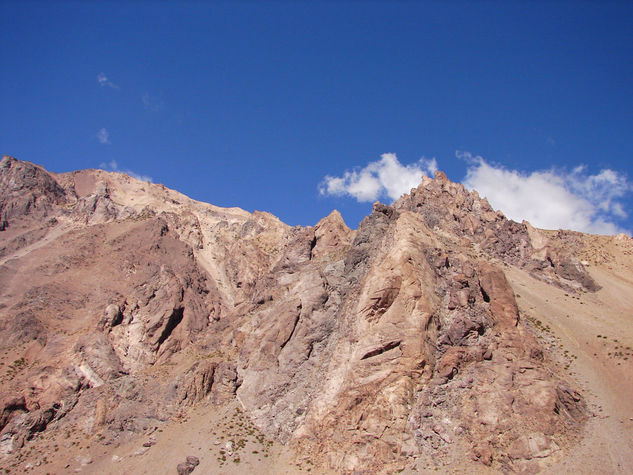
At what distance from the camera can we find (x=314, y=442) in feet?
141

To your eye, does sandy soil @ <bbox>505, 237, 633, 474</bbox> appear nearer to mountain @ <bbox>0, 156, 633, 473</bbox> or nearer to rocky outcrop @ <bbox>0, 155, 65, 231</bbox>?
mountain @ <bbox>0, 156, 633, 473</bbox>

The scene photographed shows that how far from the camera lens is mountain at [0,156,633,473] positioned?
3859 centimetres

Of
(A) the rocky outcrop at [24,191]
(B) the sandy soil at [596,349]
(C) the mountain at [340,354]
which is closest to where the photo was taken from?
(B) the sandy soil at [596,349]

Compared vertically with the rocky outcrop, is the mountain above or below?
below

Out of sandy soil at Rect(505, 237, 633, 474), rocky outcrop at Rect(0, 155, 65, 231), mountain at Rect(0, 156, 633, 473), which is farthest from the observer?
rocky outcrop at Rect(0, 155, 65, 231)

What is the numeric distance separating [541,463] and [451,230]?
47530 millimetres

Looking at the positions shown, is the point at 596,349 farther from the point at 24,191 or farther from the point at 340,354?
the point at 24,191

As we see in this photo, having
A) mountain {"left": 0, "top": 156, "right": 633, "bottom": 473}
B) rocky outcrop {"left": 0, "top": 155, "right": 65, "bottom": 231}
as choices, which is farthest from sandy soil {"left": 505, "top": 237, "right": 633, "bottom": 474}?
rocky outcrop {"left": 0, "top": 155, "right": 65, "bottom": 231}

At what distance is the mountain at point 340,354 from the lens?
38.6 metres

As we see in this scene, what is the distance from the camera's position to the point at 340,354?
163 ft

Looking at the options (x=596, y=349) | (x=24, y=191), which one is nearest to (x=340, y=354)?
(x=596, y=349)

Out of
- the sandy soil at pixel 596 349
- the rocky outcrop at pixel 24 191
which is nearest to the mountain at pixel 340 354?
the sandy soil at pixel 596 349

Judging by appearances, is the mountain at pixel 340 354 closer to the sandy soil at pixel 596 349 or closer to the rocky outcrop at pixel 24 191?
the sandy soil at pixel 596 349

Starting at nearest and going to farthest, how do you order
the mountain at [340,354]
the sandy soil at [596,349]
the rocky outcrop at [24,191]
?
the sandy soil at [596,349] < the mountain at [340,354] < the rocky outcrop at [24,191]
